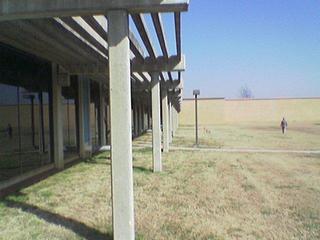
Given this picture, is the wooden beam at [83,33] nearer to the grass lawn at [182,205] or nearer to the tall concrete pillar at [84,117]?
the grass lawn at [182,205]

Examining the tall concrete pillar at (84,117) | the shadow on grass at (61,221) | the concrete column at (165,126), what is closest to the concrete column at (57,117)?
the tall concrete pillar at (84,117)

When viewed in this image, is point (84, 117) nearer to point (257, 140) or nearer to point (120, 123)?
point (120, 123)

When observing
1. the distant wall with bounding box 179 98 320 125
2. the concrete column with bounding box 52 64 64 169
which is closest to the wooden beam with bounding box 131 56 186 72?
the concrete column with bounding box 52 64 64 169

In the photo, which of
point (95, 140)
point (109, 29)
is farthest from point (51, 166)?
point (109, 29)

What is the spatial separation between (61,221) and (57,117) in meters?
7.38

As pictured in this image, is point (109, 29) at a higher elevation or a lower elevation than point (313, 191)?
higher

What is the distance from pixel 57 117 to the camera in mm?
14391

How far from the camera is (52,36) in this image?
9797 millimetres

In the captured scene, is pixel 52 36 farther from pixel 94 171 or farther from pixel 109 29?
pixel 94 171

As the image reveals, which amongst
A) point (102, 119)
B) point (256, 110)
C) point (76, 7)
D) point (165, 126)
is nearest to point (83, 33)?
point (76, 7)

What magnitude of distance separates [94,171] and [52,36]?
531 cm

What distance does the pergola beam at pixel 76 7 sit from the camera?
5.97 meters

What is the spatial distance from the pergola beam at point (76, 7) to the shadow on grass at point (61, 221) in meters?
3.23

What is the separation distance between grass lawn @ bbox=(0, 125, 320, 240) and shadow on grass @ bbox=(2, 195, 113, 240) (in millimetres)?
15
